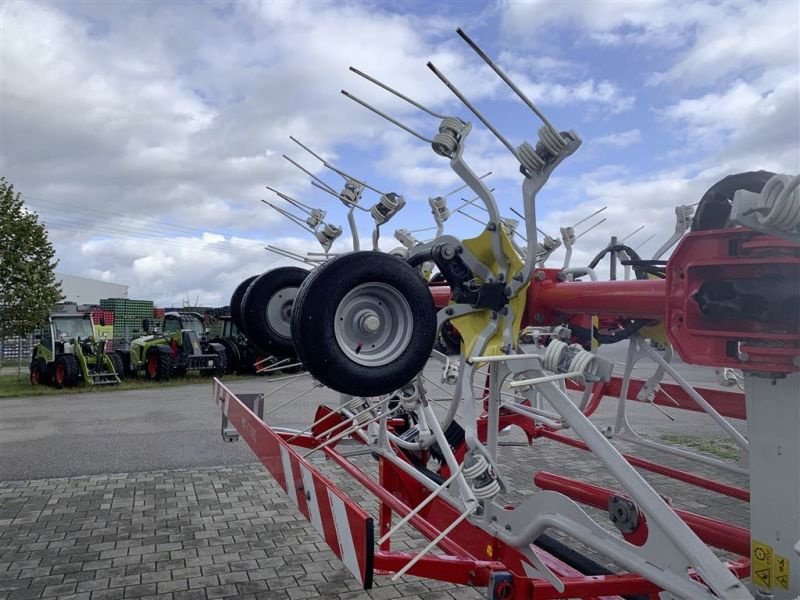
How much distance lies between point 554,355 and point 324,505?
1.04 meters

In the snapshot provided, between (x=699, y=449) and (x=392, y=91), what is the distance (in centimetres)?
739

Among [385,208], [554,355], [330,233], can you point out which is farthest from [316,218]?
[554,355]

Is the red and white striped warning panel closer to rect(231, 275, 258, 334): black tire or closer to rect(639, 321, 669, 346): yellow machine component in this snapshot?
rect(231, 275, 258, 334): black tire

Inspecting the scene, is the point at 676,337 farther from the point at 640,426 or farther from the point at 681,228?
the point at 640,426

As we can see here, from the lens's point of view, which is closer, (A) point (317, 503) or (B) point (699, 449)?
(A) point (317, 503)

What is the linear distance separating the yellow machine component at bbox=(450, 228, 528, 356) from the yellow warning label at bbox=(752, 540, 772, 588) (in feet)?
3.88

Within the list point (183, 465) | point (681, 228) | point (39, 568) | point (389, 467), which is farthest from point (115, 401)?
point (681, 228)

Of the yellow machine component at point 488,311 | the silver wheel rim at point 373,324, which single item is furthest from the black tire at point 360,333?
the yellow machine component at point 488,311

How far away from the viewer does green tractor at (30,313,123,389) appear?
16.4 metres

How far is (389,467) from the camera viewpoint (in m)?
4.42

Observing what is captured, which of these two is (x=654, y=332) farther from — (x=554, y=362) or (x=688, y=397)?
(x=554, y=362)

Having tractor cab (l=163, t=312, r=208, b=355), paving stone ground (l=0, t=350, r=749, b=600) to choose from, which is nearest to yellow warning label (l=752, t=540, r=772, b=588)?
paving stone ground (l=0, t=350, r=749, b=600)

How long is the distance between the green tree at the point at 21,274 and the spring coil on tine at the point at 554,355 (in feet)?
62.3

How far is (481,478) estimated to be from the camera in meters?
2.66
